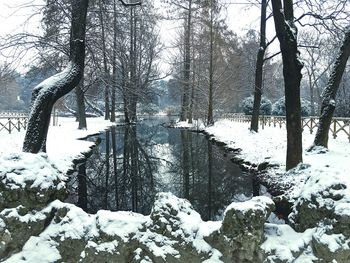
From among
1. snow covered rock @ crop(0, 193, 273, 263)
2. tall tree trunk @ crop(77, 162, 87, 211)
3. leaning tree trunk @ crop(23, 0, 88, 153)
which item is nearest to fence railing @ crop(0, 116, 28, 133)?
tall tree trunk @ crop(77, 162, 87, 211)

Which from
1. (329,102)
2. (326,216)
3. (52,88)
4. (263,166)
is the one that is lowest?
(263,166)

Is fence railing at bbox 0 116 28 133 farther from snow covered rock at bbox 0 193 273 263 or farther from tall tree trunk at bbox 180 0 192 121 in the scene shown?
snow covered rock at bbox 0 193 273 263

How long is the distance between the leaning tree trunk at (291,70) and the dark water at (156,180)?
6.09 ft

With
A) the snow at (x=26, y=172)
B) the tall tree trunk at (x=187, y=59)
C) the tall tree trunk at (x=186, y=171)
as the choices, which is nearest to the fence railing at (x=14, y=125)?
the tall tree trunk at (x=186, y=171)

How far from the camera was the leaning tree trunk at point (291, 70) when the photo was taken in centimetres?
897

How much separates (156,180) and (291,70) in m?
5.02

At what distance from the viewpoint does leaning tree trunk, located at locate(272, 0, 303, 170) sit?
8.97 m

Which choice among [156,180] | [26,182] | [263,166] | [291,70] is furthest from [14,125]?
[26,182]

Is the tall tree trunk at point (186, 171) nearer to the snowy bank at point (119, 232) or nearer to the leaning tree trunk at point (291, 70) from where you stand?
the leaning tree trunk at point (291, 70)

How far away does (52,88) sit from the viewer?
7.97 meters

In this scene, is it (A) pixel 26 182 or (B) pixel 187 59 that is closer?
(A) pixel 26 182

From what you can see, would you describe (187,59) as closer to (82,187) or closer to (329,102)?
(329,102)

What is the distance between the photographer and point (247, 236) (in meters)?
4.18

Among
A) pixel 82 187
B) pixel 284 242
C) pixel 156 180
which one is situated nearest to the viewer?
pixel 284 242
